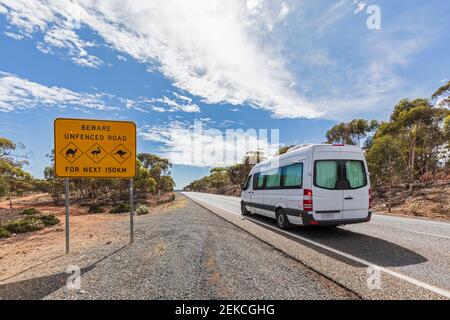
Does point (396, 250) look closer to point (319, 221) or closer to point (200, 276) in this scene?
point (319, 221)

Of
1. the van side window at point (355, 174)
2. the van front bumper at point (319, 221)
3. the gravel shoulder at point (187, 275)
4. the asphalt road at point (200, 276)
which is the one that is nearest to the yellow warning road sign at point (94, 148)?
the gravel shoulder at point (187, 275)

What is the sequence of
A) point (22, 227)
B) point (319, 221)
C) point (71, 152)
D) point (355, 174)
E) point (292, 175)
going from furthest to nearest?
point (22, 227) < point (292, 175) < point (355, 174) < point (319, 221) < point (71, 152)

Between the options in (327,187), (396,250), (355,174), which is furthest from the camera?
(355,174)

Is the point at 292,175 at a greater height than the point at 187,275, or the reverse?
the point at 292,175

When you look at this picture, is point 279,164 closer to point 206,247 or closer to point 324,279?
point 206,247

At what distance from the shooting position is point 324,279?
3746 mm

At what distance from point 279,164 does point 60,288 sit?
7.29 metres

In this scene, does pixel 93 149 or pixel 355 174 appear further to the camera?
pixel 355 174

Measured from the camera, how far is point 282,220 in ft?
27.2

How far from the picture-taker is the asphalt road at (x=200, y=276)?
3287 millimetres

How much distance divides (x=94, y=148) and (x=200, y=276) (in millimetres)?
4541

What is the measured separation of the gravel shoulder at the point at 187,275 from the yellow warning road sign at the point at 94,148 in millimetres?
2060

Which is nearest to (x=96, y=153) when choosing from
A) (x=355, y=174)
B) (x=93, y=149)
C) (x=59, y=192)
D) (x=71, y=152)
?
(x=93, y=149)
